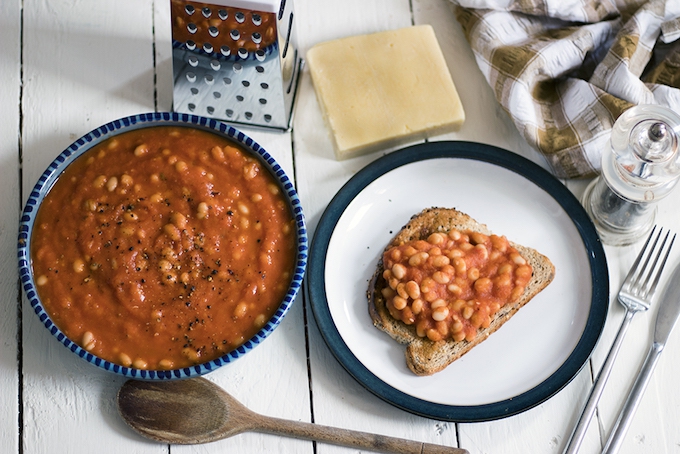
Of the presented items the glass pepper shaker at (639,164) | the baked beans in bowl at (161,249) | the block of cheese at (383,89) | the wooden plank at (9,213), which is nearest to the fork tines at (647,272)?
the glass pepper shaker at (639,164)

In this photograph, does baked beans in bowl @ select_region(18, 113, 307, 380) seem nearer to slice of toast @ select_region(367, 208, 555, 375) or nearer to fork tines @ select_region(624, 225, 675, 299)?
slice of toast @ select_region(367, 208, 555, 375)

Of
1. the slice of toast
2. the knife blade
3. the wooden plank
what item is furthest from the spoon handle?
the wooden plank

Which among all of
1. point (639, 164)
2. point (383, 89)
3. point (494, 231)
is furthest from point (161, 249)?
point (639, 164)

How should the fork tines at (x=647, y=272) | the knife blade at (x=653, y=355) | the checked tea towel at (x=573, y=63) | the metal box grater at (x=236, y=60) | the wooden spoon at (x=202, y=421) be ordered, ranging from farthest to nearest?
1. the checked tea towel at (x=573, y=63)
2. the fork tines at (x=647, y=272)
3. the knife blade at (x=653, y=355)
4. the wooden spoon at (x=202, y=421)
5. the metal box grater at (x=236, y=60)

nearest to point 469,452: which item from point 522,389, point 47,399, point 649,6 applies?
point 522,389

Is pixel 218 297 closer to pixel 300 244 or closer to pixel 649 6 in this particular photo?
pixel 300 244

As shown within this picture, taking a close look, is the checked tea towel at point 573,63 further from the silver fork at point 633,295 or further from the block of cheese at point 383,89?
the silver fork at point 633,295
